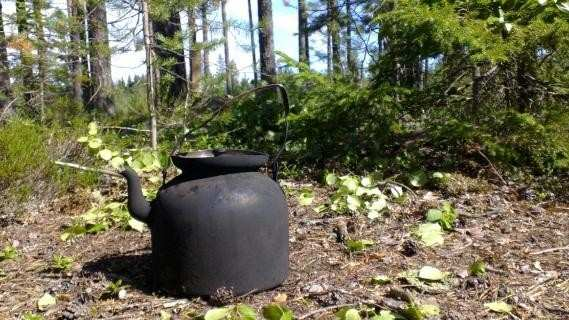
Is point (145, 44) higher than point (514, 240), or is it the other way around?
point (145, 44)

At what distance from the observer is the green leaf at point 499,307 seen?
2.48 m

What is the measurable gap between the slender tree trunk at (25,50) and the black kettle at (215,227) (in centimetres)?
501

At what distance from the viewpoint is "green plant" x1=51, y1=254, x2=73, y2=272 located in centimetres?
318

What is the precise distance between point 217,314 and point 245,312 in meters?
0.13

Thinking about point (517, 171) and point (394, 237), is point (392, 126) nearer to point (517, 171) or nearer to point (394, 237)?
point (517, 171)

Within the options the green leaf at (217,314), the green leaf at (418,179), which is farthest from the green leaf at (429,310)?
the green leaf at (418,179)

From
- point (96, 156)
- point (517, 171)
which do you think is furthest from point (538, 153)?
point (96, 156)

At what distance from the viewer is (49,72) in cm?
712

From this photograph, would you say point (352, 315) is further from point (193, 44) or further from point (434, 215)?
point (193, 44)

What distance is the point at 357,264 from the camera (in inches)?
122

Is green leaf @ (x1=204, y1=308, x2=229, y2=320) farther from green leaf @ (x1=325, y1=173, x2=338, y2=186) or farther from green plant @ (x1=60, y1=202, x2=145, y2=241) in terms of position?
green leaf @ (x1=325, y1=173, x2=338, y2=186)

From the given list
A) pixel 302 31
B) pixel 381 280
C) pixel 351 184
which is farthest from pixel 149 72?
pixel 302 31

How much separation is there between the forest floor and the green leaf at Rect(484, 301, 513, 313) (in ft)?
0.09

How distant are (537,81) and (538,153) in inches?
32.2
